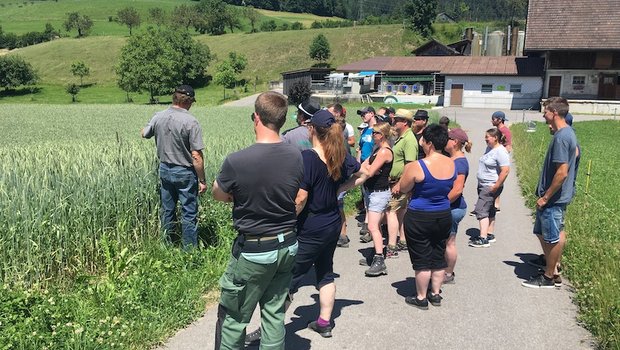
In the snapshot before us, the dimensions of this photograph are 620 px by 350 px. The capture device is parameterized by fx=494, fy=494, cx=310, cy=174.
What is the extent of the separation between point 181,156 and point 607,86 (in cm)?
4823

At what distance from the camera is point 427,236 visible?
16.1 ft

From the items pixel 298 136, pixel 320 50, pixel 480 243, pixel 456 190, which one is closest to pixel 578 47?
pixel 480 243

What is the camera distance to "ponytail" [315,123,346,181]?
4156 mm

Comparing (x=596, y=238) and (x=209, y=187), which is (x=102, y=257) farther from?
(x=596, y=238)

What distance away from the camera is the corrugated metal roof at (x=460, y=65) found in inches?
1907

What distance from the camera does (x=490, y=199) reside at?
289 inches

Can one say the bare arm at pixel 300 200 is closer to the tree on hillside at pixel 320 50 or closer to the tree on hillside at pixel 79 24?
the tree on hillside at pixel 320 50

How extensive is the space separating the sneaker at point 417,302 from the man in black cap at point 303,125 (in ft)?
6.35

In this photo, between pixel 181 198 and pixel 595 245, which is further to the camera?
pixel 595 245

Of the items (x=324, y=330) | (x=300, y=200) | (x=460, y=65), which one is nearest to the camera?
(x=300, y=200)

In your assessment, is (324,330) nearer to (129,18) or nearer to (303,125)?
(303,125)

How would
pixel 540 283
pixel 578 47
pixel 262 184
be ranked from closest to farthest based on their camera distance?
pixel 262 184 → pixel 540 283 → pixel 578 47

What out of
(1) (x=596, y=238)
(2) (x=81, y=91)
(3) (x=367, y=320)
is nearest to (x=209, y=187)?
(3) (x=367, y=320)

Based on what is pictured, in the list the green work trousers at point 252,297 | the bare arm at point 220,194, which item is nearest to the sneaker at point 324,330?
the green work trousers at point 252,297
